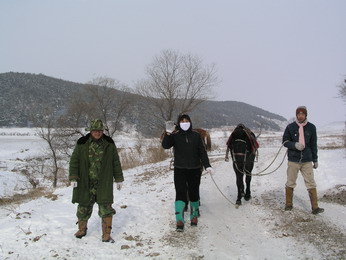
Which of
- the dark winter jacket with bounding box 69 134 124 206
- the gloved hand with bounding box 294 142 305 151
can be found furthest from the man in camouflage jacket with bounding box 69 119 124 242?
the gloved hand with bounding box 294 142 305 151

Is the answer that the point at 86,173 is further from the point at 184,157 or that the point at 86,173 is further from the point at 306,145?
the point at 306,145

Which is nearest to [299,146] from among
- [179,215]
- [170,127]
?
[170,127]

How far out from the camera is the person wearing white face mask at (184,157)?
5.74 meters

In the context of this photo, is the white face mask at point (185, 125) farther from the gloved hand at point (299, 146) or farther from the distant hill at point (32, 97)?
the distant hill at point (32, 97)

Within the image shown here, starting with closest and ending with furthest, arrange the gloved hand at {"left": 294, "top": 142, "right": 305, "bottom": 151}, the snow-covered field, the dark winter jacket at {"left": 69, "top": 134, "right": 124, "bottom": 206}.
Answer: the snow-covered field, the dark winter jacket at {"left": 69, "top": 134, "right": 124, "bottom": 206}, the gloved hand at {"left": 294, "top": 142, "right": 305, "bottom": 151}

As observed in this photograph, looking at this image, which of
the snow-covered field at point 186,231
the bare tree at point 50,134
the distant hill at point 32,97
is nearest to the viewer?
the snow-covered field at point 186,231

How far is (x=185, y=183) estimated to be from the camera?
5844mm

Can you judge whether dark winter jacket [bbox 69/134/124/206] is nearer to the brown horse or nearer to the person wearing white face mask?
the person wearing white face mask

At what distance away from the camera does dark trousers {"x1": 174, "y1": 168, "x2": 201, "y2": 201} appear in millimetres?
5793

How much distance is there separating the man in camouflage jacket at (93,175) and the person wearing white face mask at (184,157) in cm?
124

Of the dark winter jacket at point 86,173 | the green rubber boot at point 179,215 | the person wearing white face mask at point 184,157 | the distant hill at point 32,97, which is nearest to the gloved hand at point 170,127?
the person wearing white face mask at point 184,157

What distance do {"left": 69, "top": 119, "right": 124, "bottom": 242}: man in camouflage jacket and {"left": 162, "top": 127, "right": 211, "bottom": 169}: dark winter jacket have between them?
1.25m

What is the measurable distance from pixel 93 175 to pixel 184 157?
68.1 inches

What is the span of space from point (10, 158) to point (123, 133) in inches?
633
